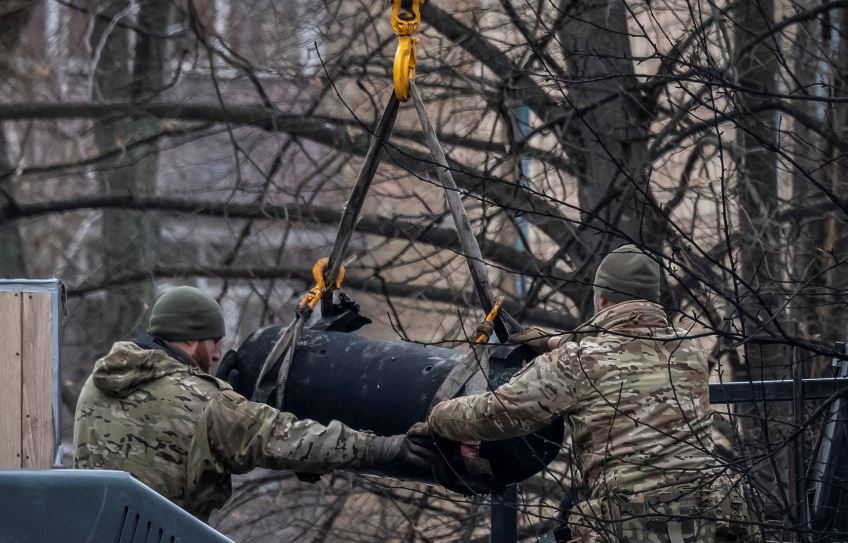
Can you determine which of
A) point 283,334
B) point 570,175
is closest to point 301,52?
point 570,175

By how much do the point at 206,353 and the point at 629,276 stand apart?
1466 millimetres

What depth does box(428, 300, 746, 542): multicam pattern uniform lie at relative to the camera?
175 inches

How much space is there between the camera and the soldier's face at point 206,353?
483 centimetres

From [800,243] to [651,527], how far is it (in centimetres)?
436

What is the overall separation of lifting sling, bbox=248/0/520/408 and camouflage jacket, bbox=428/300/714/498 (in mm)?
248

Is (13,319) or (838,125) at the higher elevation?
(838,125)

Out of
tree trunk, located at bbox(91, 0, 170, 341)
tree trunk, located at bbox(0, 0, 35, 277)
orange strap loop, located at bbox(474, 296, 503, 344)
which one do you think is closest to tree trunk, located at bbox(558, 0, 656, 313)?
tree trunk, located at bbox(91, 0, 170, 341)

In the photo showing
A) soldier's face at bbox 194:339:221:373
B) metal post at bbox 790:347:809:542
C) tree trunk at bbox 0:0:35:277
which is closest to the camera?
metal post at bbox 790:347:809:542

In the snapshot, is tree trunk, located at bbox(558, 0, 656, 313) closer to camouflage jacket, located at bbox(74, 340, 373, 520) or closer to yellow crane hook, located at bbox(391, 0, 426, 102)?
yellow crane hook, located at bbox(391, 0, 426, 102)

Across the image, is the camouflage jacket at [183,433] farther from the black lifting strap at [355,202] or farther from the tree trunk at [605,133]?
the tree trunk at [605,133]

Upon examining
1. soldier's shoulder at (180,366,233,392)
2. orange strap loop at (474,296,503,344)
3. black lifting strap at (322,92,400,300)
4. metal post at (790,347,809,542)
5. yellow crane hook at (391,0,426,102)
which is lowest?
metal post at (790,347,809,542)

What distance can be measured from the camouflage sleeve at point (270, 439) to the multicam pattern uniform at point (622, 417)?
0.35 meters

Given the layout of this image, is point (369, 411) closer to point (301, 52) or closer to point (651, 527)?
point (651, 527)

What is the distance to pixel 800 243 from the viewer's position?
8.41 meters
